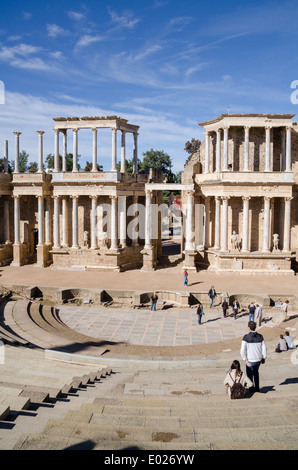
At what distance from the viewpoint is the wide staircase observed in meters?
6.98

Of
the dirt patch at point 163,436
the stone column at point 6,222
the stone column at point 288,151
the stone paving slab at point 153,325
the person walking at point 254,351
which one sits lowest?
the stone paving slab at point 153,325

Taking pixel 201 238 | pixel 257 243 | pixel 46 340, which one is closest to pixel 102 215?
pixel 201 238

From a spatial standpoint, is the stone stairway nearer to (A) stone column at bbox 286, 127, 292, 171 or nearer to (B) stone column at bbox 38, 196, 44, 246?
(A) stone column at bbox 286, 127, 292, 171

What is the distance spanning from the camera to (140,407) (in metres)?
9.36

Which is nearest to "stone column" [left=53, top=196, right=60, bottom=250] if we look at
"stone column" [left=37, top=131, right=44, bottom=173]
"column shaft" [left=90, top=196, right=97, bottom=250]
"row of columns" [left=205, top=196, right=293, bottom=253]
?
"stone column" [left=37, top=131, right=44, bottom=173]

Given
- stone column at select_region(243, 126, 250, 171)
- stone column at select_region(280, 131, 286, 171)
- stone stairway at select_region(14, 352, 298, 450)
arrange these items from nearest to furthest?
stone stairway at select_region(14, 352, 298, 450) < stone column at select_region(243, 126, 250, 171) < stone column at select_region(280, 131, 286, 171)

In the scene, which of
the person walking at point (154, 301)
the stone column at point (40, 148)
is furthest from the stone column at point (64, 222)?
the person walking at point (154, 301)

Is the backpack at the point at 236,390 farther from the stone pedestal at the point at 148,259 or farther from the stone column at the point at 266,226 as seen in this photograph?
the stone column at the point at 266,226

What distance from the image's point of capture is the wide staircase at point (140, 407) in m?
6.98

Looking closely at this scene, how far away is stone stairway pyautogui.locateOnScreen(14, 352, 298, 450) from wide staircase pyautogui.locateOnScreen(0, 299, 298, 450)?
0.02 metres

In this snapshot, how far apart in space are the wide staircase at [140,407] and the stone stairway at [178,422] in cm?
2

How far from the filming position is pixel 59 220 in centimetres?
3684
